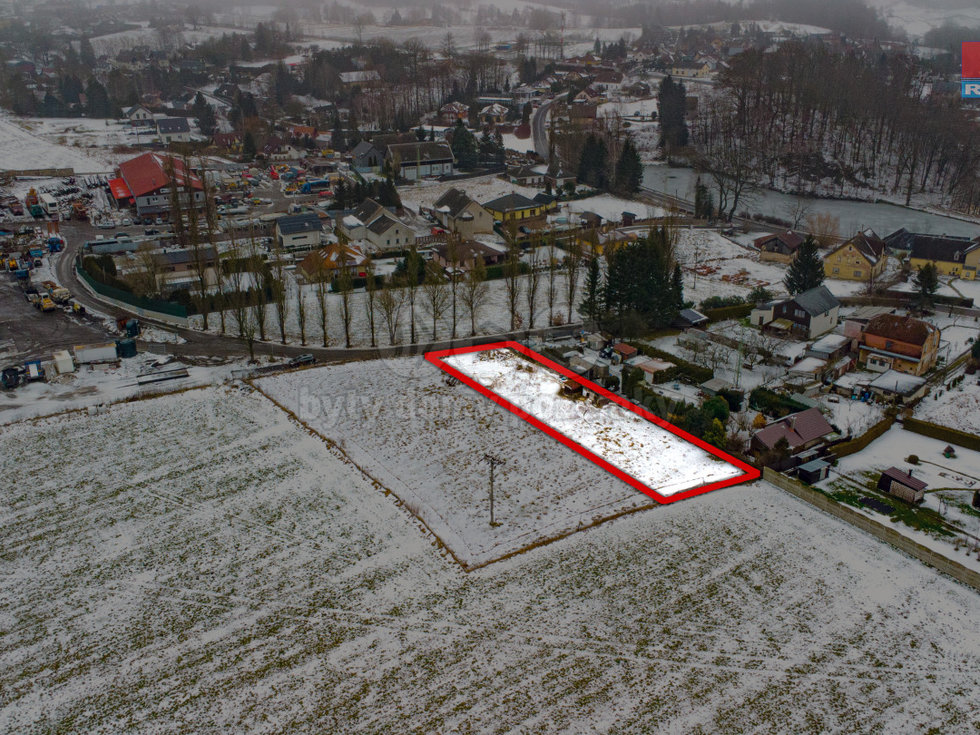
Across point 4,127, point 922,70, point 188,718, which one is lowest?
point 188,718

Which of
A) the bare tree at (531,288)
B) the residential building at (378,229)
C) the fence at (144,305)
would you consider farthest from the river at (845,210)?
the fence at (144,305)

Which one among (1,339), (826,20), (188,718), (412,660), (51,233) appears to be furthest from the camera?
(826,20)

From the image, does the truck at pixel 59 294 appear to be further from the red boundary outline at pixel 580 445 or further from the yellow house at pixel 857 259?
the yellow house at pixel 857 259

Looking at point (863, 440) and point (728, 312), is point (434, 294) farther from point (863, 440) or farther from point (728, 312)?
point (863, 440)

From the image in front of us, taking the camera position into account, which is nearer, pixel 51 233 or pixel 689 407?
pixel 689 407

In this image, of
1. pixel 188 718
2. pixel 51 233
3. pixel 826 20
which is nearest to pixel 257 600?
pixel 188 718

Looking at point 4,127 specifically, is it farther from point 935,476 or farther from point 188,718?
point 935,476

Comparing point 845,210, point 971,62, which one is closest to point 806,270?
point 845,210
